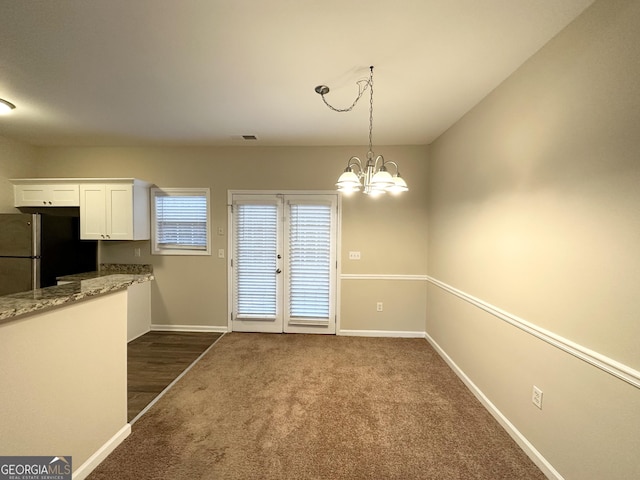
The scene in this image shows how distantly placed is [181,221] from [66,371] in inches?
107

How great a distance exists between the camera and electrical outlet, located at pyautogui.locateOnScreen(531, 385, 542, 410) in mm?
1690

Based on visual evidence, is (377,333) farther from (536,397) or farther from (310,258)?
(536,397)

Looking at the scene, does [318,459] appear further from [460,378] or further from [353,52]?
[353,52]

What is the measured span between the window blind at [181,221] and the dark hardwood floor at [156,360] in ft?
4.28

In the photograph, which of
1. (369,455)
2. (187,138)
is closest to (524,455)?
(369,455)

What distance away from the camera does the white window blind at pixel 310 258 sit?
12.4 feet

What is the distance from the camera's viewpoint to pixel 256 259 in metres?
3.84

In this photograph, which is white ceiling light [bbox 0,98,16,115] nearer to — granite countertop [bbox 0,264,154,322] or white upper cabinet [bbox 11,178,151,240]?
white upper cabinet [bbox 11,178,151,240]

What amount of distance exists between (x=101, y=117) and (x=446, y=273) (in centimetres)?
437

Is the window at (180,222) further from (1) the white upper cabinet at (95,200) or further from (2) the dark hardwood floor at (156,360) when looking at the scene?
(2) the dark hardwood floor at (156,360)

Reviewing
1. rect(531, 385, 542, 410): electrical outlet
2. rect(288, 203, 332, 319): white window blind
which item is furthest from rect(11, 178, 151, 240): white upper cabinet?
rect(531, 385, 542, 410): electrical outlet

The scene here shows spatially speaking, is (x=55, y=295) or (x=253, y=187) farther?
(x=253, y=187)

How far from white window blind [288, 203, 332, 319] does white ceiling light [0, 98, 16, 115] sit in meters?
3.04

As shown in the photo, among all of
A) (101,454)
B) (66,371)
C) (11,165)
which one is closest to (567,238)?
(66,371)
